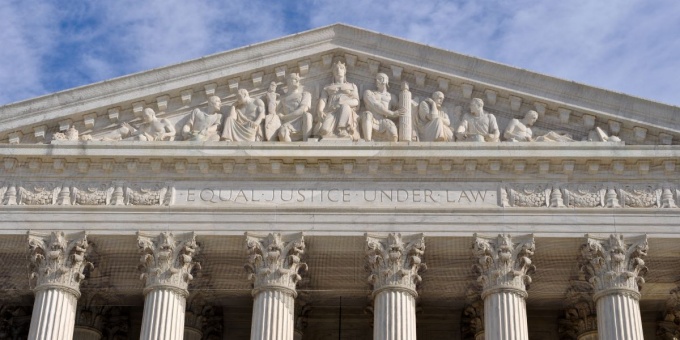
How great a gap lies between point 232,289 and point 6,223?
624cm

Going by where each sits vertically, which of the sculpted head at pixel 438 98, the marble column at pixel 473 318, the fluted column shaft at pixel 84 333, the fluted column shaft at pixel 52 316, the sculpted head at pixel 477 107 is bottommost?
the fluted column shaft at pixel 52 316

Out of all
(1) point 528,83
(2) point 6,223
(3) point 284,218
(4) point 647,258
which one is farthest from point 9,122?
(4) point 647,258

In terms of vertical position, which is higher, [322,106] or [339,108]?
[322,106]

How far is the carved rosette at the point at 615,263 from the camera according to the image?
32.1 m

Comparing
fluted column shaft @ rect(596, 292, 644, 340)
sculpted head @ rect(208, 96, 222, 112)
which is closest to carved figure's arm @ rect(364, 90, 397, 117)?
sculpted head @ rect(208, 96, 222, 112)

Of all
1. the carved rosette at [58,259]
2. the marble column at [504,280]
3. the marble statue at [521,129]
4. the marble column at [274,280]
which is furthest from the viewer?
the marble statue at [521,129]

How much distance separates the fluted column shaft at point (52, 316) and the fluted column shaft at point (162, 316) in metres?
1.97

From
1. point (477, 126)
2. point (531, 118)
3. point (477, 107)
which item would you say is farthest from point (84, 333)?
point (531, 118)

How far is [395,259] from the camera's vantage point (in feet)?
107

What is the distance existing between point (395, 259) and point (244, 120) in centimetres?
576

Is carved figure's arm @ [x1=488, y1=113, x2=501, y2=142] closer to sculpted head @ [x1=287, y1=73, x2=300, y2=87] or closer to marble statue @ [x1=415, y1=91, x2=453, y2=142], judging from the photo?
marble statue @ [x1=415, y1=91, x2=453, y2=142]

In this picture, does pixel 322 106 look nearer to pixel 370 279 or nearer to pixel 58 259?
pixel 370 279

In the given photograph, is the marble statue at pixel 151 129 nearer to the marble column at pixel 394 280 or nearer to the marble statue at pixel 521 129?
the marble column at pixel 394 280

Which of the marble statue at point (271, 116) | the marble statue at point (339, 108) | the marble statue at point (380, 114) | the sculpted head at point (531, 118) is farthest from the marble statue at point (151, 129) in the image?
the sculpted head at point (531, 118)
